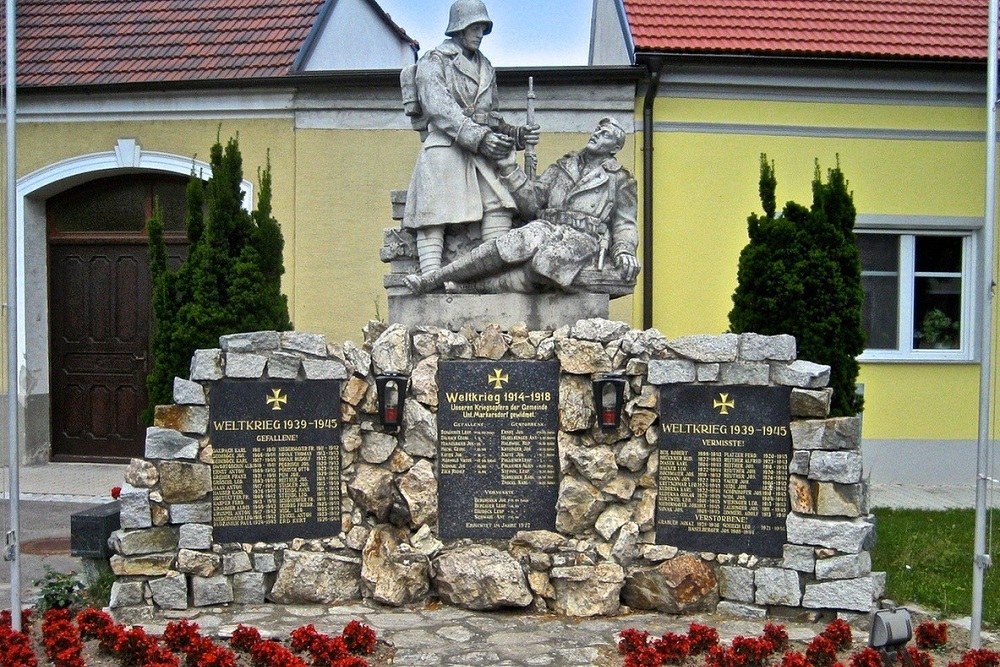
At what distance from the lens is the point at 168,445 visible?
18.6 ft

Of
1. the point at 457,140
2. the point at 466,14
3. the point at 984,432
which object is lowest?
the point at 984,432

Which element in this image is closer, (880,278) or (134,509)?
(134,509)

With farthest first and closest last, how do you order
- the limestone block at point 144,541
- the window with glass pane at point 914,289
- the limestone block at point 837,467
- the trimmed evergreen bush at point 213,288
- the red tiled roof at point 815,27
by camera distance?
1. the window with glass pane at point 914,289
2. the red tiled roof at point 815,27
3. the trimmed evergreen bush at point 213,288
4. the limestone block at point 144,541
5. the limestone block at point 837,467

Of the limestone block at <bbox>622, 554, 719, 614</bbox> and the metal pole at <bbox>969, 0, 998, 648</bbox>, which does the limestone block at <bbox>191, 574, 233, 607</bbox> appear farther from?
the metal pole at <bbox>969, 0, 998, 648</bbox>

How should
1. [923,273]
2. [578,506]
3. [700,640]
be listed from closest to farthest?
[700,640], [578,506], [923,273]

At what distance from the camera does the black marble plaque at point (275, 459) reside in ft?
18.9

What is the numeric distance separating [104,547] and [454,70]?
345cm

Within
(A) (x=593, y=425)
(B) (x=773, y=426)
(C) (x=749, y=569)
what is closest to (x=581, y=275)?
(A) (x=593, y=425)

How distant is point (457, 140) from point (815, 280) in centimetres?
300

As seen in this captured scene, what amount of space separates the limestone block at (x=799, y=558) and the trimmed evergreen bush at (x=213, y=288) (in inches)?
164

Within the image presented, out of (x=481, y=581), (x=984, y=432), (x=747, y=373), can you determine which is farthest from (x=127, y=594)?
(x=984, y=432)

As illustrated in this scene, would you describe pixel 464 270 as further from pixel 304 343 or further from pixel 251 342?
pixel 251 342

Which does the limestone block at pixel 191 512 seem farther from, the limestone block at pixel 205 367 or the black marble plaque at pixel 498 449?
the black marble plaque at pixel 498 449

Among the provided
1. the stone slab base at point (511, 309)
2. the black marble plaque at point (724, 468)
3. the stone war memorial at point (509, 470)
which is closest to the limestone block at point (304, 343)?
the stone war memorial at point (509, 470)
